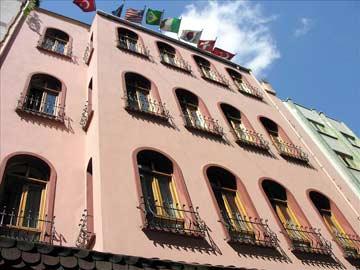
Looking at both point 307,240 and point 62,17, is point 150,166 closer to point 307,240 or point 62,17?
point 307,240

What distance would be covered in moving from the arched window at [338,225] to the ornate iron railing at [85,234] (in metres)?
6.85

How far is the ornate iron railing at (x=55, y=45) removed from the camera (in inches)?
579

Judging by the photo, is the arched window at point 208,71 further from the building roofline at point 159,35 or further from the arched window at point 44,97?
the arched window at point 44,97

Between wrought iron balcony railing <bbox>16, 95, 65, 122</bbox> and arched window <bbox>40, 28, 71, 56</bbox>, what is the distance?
3.23 meters

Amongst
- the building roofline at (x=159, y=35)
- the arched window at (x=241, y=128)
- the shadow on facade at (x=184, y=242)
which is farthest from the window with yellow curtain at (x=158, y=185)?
the building roofline at (x=159, y=35)

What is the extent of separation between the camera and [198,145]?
11531mm

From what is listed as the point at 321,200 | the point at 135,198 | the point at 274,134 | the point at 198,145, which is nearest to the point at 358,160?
the point at 274,134

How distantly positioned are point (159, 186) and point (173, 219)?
121cm

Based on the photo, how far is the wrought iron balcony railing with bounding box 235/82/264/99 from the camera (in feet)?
57.7

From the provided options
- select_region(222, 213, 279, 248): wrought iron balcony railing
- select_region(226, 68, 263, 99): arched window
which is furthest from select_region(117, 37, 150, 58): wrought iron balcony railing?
select_region(222, 213, 279, 248): wrought iron balcony railing

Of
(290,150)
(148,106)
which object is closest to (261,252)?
(148,106)

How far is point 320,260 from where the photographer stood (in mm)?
10039

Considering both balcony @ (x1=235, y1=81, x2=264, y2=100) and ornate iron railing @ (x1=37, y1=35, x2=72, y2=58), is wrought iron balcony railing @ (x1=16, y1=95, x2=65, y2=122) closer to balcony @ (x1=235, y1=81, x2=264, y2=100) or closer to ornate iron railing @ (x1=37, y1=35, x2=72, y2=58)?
ornate iron railing @ (x1=37, y1=35, x2=72, y2=58)

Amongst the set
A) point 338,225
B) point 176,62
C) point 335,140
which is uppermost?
point 176,62
